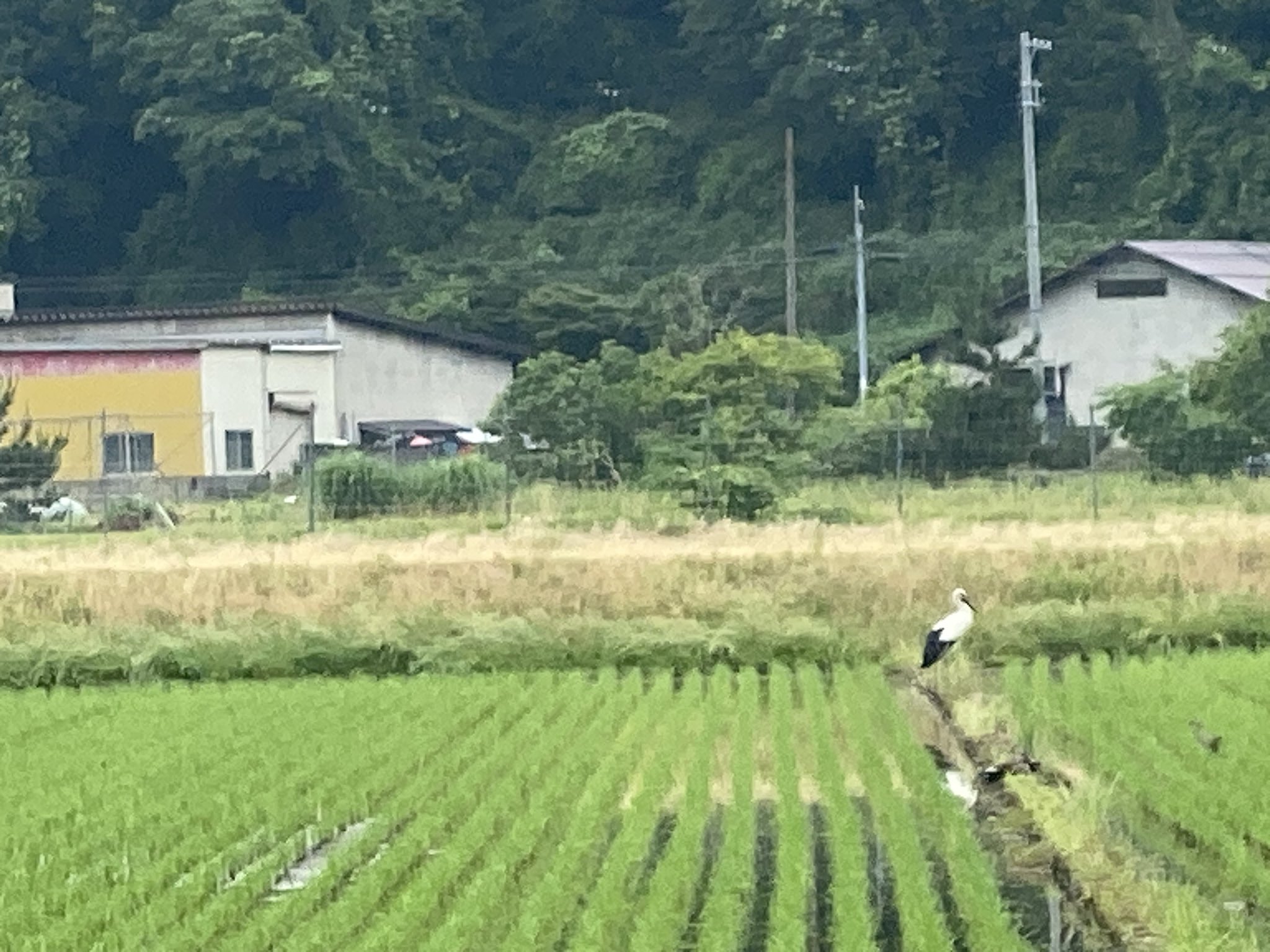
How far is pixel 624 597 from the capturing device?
17.8 metres

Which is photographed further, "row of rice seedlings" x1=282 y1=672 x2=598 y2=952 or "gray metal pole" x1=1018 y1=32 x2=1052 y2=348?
"gray metal pole" x1=1018 y1=32 x2=1052 y2=348

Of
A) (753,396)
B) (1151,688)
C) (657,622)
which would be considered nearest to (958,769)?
(1151,688)

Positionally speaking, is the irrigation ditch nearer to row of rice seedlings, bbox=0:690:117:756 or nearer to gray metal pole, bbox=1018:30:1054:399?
row of rice seedlings, bbox=0:690:117:756

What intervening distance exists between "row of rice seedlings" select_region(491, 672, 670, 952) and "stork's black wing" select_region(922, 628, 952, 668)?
287 centimetres

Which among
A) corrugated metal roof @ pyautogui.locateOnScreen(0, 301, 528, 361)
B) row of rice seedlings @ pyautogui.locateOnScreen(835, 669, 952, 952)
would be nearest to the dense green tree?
corrugated metal roof @ pyautogui.locateOnScreen(0, 301, 528, 361)

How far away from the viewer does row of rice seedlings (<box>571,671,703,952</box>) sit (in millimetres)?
7617

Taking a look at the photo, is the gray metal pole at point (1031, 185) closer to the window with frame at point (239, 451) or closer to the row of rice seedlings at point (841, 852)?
the window with frame at point (239, 451)

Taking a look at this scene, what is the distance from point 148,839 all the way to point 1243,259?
3171 centimetres

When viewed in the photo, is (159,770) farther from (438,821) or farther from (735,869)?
(735,869)

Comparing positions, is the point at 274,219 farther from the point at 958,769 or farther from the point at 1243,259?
the point at 958,769

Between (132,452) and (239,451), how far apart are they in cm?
210

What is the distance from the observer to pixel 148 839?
30.4 feet

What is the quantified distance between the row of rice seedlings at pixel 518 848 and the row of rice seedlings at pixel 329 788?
0.68 metres

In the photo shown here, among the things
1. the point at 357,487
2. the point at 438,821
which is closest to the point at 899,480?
the point at 357,487
